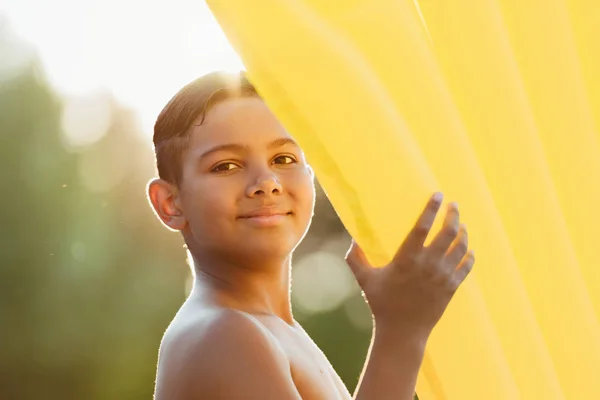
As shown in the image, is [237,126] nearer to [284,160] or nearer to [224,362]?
[284,160]

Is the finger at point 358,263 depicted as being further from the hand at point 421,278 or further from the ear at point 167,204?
the ear at point 167,204

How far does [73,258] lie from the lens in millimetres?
8375

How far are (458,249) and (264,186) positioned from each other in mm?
242

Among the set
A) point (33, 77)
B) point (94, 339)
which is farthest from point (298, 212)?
point (33, 77)

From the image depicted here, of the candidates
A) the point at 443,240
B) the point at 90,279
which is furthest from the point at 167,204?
the point at 90,279

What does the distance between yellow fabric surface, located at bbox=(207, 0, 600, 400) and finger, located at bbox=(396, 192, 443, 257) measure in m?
0.02

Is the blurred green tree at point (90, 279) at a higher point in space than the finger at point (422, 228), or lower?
higher

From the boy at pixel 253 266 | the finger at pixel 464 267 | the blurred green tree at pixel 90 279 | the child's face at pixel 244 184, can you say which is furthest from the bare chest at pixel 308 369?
the blurred green tree at pixel 90 279

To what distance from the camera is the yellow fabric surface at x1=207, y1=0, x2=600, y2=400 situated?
1.03 metres

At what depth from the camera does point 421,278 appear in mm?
1019

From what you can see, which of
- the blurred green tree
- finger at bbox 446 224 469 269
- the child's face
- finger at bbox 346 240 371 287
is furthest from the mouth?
the blurred green tree

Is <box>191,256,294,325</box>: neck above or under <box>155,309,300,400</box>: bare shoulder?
above

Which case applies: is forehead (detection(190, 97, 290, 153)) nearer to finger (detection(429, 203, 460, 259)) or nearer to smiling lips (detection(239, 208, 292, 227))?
smiling lips (detection(239, 208, 292, 227))

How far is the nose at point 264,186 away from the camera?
107 centimetres
